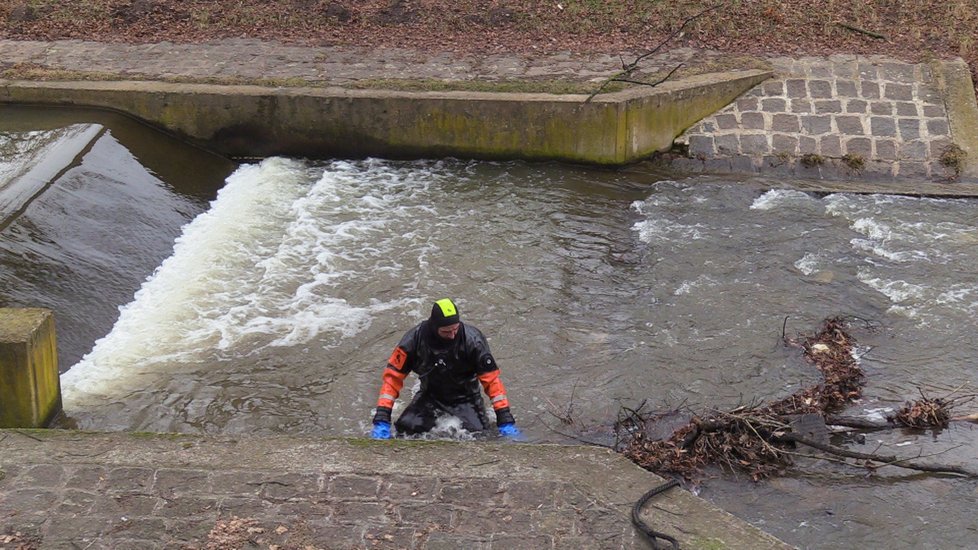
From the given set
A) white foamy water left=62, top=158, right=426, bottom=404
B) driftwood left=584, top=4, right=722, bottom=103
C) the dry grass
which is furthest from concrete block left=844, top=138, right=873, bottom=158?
white foamy water left=62, top=158, right=426, bottom=404

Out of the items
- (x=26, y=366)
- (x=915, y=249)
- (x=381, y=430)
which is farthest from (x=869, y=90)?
(x=26, y=366)

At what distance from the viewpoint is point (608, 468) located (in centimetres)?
705

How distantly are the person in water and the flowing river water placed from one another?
92 centimetres

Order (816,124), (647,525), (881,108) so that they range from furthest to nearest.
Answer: (881,108) → (816,124) → (647,525)

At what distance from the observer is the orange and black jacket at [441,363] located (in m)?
8.01

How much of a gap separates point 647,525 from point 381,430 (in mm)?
2379

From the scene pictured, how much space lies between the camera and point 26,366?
8000mm

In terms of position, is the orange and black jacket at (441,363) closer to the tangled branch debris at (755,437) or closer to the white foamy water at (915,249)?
the tangled branch debris at (755,437)

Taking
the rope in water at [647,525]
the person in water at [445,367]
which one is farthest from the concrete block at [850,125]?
the rope in water at [647,525]

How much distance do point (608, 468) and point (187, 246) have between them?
7.28 metres

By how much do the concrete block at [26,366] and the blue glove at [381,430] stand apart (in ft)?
8.98

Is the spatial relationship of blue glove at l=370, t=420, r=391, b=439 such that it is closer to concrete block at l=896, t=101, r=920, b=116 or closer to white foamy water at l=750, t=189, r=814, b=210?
white foamy water at l=750, t=189, r=814, b=210

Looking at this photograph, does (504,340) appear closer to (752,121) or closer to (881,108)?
(752,121)

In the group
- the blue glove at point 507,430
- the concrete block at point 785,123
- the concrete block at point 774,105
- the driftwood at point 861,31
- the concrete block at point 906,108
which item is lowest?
the blue glove at point 507,430
